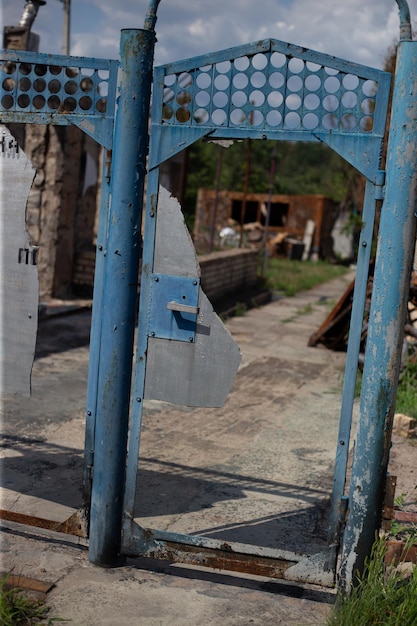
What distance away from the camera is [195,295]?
10.7 ft

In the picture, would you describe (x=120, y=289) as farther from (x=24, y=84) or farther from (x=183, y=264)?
(x=24, y=84)

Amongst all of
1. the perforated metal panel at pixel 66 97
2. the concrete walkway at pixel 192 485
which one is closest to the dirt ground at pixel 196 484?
the concrete walkway at pixel 192 485

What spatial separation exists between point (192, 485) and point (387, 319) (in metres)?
2.08

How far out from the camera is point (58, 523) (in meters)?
3.44

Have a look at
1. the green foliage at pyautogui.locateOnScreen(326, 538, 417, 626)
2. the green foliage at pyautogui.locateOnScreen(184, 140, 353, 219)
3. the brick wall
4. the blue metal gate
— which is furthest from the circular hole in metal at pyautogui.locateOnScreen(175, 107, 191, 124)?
the green foliage at pyautogui.locateOnScreen(184, 140, 353, 219)

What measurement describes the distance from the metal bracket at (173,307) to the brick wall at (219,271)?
8.06m

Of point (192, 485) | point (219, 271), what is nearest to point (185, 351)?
point (192, 485)

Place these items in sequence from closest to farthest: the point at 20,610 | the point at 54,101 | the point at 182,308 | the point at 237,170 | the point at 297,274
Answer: the point at 20,610 < the point at 182,308 < the point at 54,101 < the point at 297,274 < the point at 237,170

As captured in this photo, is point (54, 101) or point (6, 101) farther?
point (54, 101)

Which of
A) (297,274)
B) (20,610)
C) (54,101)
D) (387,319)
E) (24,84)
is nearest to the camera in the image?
(20,610)

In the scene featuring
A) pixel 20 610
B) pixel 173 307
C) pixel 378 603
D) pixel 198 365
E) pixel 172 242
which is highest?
pixel 172 242

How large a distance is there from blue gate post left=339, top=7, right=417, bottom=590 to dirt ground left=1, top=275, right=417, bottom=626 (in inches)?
16.1

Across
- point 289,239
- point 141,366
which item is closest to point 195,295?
point 141,366

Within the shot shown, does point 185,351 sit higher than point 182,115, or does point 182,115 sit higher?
point 182,115
